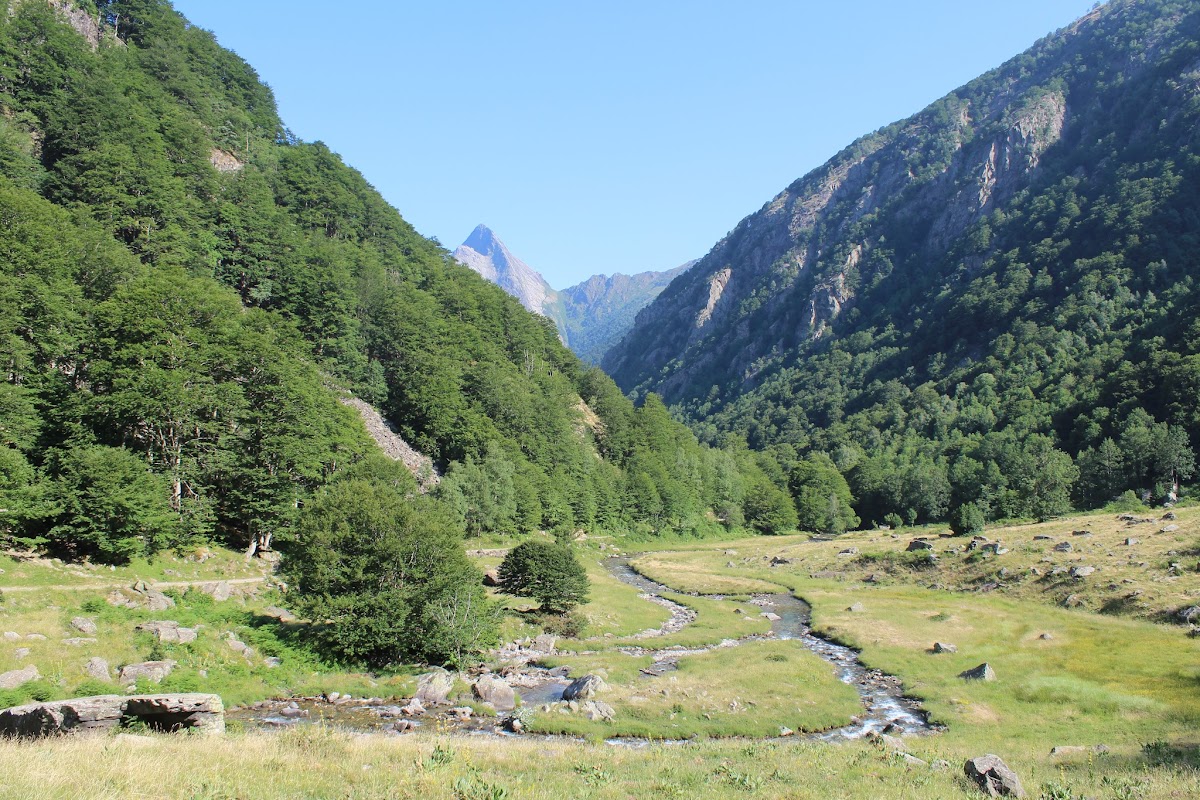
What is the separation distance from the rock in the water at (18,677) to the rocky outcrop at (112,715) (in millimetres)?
6582

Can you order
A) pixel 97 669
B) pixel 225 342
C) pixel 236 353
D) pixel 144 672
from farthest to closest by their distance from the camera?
pixel 225 342
pixel 236 353
pixel 144 672
pixel 97 669

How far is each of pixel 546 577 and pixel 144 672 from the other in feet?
93.0

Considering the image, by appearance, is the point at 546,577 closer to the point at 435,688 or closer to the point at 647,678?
the point at 647,678

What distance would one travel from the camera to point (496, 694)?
32562mm

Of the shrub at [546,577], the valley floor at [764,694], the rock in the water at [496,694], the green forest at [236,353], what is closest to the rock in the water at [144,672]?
the valley floor at [764,694]

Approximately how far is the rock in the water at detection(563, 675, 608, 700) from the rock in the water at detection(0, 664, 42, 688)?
74.0 feet

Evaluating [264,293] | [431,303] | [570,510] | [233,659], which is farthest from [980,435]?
[233,659]

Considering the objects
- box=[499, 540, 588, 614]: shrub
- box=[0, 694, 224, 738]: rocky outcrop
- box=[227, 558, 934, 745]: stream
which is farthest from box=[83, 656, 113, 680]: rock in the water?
box=[499, 540, 588, 614]: shrub

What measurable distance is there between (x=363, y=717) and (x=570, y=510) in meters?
69.2

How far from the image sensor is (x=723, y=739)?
1147 inches

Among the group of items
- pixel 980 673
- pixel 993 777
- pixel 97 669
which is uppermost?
pixel 97 669

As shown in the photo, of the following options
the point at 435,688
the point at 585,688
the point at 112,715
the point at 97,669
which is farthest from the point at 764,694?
the point at 97,669

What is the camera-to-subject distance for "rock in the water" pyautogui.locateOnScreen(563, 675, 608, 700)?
107ft

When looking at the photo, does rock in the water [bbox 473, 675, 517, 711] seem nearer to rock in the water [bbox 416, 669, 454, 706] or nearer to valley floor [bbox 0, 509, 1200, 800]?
rock in the water [bbox 416, 669, 454, 706]
